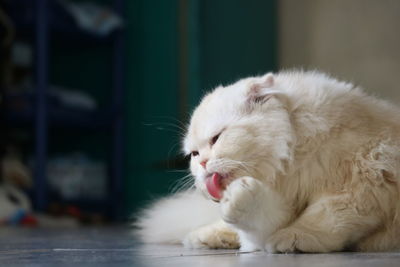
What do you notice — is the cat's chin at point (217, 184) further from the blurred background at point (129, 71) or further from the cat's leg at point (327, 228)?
the blurred background at point (129, 71)

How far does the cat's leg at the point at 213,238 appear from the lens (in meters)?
1.89

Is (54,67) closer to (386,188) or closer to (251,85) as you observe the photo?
(251,85)

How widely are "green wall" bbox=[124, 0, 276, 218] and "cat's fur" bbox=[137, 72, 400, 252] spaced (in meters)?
2.41

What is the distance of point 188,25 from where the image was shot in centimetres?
446

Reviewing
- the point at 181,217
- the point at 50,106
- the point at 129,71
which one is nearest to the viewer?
the point at 181,217

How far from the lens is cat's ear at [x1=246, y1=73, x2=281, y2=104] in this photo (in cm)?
186

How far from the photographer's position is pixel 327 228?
1.62 m

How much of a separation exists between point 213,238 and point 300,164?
0.34 m

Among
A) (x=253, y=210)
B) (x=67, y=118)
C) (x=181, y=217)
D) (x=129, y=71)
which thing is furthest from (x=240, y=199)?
(x=129, y=71)

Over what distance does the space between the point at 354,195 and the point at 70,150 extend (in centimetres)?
371

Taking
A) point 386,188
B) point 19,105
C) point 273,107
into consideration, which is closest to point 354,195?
point 386,188

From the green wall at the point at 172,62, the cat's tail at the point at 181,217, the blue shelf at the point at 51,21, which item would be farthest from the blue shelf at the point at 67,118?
the cat's tail at the point at 181,217

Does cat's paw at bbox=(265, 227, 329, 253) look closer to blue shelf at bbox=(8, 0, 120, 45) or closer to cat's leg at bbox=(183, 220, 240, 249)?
cat's leg at bbox=(183, 220, 240, 249)

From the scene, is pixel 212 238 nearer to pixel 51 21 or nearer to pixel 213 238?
pixel 213 238
